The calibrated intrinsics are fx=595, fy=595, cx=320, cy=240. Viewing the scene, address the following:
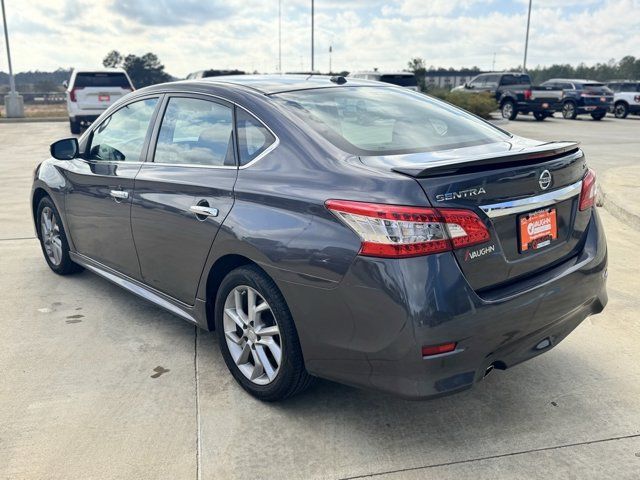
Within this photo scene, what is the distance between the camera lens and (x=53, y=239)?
17.1ft

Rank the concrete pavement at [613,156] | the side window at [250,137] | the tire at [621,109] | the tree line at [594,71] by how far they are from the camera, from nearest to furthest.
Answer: the side window at [250,137] → the concrete pavement at [613,156] → the tire at [621,109] → the tree line at [594,71]

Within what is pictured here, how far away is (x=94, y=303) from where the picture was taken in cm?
465

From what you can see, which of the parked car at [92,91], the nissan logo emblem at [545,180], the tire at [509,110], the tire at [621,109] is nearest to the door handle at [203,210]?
the nissan logo emblem at [545,180]

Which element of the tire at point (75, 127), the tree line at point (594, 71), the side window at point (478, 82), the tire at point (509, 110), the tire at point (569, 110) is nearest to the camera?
the tire at point (75, 127)

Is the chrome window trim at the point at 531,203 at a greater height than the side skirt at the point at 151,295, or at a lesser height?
greater

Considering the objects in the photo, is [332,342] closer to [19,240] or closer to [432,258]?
[432,258]

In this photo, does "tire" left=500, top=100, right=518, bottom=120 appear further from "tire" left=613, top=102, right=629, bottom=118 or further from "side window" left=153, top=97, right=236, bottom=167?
"side window" left=153, top=97, right=236, bottom=167

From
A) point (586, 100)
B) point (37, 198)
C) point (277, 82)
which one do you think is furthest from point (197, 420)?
point (586, 100)

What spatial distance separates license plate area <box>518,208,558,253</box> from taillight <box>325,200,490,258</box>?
1.07 ft

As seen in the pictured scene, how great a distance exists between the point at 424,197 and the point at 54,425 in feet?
7.11

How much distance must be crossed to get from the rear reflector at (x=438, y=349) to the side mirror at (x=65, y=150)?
3.45 m

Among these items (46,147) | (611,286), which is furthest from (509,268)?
(46,147)

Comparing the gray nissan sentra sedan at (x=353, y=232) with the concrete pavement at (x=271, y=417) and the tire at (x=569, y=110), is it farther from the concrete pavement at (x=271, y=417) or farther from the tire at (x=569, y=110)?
the tire at (x=569, y=110)

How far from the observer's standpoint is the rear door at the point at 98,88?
16.8 m
